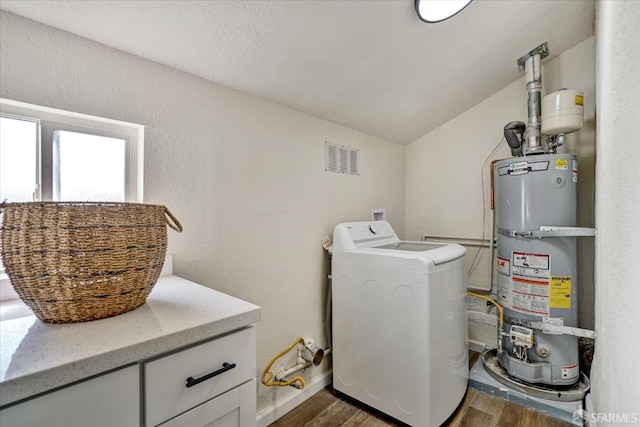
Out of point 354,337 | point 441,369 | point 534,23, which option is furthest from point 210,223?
point 534,23

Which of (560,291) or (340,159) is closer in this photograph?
(560,291)

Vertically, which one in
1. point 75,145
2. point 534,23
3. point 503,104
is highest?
point 534,23

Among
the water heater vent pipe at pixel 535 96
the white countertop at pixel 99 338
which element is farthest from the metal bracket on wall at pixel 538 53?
the white countertop at pixel 99 338

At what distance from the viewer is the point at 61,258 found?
642 mm

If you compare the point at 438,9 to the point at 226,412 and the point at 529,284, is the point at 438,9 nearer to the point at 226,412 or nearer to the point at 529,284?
the point at 529,284

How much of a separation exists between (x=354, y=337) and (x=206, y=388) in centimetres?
113

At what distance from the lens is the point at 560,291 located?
5.56 ft

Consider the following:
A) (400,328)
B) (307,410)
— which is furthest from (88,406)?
(307,410)

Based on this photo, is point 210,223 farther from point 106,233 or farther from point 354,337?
point 354,337

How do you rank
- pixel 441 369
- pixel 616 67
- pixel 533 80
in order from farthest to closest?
pixel 533 80
pixel 441 369
pixel 616 67

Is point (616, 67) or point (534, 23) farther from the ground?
point (534, 23)

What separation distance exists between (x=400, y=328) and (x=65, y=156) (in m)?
1.64

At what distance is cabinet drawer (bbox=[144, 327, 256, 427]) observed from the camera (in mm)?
625

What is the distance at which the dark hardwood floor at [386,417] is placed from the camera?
1.54 metres
